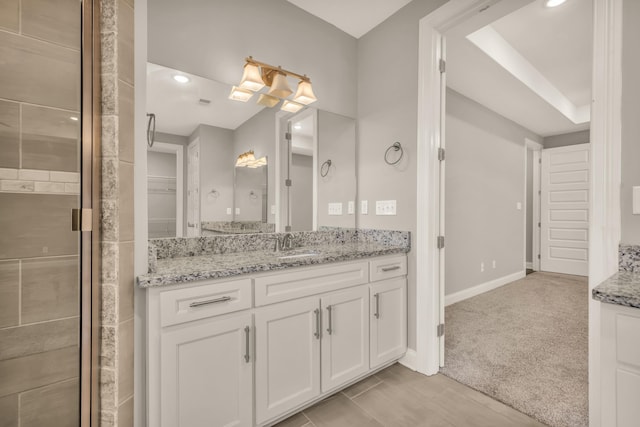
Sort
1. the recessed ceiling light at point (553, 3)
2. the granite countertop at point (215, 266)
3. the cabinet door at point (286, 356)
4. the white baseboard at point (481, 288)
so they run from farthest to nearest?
the white baseboard at point (481, 288), the recessed ceiling light at point (553, 3), the cabinet door at point (286, 356), the granite countertop at point (215, 266)

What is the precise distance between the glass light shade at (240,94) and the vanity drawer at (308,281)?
1.25 meters

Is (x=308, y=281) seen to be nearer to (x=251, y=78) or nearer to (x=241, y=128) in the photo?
(x=241, y=128)

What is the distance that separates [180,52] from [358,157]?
5.03 feet

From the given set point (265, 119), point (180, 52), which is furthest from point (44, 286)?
point (265, 119)

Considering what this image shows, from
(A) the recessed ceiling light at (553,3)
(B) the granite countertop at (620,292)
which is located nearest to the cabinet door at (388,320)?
(B) the granite countertop at (620,292)

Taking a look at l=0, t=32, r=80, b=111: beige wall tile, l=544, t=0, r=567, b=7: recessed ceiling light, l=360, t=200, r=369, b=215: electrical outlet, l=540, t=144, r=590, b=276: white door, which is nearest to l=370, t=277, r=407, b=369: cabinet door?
l=360, t=200, r=369, b=215: electrical outlet

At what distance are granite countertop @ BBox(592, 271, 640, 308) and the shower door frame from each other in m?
1.84

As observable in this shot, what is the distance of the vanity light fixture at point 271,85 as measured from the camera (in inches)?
75.5

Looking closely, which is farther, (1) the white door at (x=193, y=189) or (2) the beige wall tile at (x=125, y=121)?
(1) the white door at (x=193, y=189)

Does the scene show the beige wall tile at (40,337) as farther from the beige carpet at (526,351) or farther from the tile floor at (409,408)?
the beige carpet at (526,351)

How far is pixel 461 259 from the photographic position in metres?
3.61

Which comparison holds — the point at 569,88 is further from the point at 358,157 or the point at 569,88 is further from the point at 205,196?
the point at 205,196

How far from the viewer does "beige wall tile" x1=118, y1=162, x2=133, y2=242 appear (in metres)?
1.16

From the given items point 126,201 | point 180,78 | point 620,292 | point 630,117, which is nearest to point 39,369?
point 126,201
